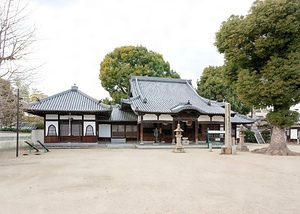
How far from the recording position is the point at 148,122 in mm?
21141

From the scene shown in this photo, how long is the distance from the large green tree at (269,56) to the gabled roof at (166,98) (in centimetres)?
648

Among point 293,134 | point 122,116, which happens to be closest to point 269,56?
point 122,116

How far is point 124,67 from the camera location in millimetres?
32781

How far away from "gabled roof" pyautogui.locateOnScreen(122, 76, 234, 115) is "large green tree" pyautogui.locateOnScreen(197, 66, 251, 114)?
360 centimetres

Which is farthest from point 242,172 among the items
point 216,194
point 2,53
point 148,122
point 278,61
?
point 148,122

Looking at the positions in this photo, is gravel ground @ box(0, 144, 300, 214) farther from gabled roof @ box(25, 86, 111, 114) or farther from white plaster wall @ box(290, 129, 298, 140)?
white plaster wall @ box(290, 129, 298, 140)

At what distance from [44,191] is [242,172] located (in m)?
6.06

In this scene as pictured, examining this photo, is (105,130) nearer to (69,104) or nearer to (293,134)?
(69,104)

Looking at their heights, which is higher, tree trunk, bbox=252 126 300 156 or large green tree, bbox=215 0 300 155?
large green tree, bbox=215 0 300 155

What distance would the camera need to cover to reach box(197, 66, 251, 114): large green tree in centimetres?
2987

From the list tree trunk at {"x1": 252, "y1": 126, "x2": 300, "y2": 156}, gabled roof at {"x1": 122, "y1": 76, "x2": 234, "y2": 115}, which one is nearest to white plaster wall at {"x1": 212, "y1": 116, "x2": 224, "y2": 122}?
gabled roof at {"x1": 122, "y1": 76, "x2": 234, "y2": 115}

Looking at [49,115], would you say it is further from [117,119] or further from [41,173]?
[41,173]

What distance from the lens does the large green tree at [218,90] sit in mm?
29867

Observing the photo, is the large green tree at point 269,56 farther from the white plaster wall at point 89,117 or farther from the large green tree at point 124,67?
the large green tree at point 124,67
